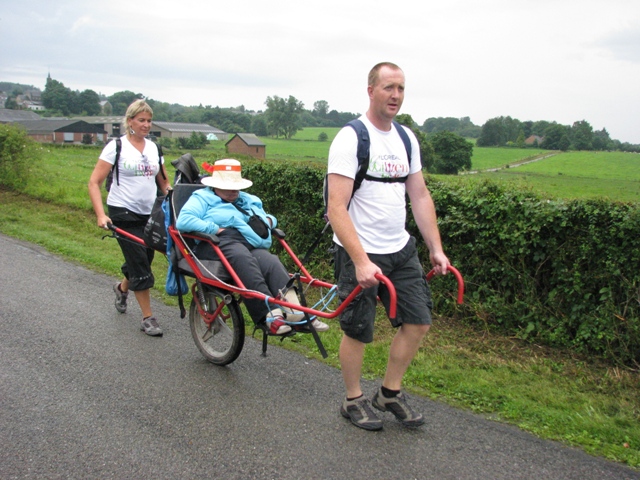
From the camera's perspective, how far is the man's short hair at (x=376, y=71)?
3.57 meters

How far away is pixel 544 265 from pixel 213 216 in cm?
313

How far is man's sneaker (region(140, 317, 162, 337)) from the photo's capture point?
18.4 ft

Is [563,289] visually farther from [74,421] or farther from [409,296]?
[74,421]

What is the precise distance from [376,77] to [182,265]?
2.38 meters

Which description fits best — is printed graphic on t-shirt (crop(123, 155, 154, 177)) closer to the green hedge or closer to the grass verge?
the grass verge

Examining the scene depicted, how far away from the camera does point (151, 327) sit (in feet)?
18.5

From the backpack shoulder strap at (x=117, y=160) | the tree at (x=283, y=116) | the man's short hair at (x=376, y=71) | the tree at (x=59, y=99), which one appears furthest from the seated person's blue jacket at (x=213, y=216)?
the tree at (x=59, y=99)

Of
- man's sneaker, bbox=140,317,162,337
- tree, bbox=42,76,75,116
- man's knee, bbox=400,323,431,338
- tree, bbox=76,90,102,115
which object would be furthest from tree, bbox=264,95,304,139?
tree, bbox=42,76,75,116

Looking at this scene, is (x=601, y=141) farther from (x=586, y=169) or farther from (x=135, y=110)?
(x=135, y=110)

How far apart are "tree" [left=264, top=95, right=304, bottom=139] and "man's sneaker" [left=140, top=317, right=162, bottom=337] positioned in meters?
53.2

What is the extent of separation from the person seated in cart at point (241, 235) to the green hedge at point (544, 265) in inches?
85.6

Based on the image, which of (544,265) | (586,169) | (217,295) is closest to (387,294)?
(217,295)

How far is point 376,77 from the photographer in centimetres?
356

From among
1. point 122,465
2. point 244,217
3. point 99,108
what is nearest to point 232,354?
point 244,217
